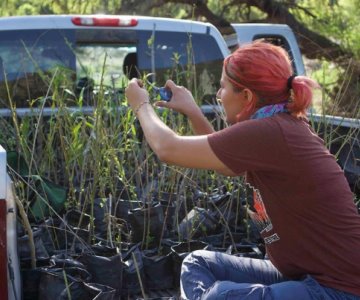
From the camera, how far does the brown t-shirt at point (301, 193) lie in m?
2.61

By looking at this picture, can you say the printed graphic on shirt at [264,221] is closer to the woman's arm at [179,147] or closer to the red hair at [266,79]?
the woman's arm at [179,147]

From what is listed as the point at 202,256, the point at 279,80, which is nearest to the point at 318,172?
the point at 279,80

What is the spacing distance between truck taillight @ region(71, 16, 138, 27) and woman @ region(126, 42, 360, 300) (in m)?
2.49

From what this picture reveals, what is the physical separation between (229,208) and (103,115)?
79 cm

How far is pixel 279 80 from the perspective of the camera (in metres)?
2.71

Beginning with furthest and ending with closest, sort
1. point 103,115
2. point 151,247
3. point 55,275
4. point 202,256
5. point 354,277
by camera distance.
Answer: point 103,115 < point 151,247 < point 55,275 < point 202,256 < point 354,277

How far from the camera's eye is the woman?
8.55 ft

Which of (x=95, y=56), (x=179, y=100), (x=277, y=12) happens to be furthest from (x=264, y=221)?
(x=277, y=12)

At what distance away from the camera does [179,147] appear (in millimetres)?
2668

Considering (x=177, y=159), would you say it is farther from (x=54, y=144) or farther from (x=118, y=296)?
(x=54, y=144)

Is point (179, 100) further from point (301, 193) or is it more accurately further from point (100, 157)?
point (100, 157)

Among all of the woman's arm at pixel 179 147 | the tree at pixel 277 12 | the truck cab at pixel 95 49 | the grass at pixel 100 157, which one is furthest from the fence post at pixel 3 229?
the tree at pixel 277 12

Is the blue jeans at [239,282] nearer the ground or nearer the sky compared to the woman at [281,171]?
nearer the ground

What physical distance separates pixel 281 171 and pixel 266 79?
31 centimetres
